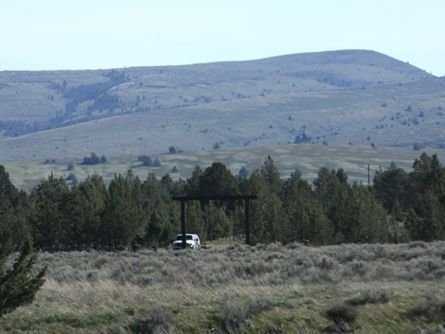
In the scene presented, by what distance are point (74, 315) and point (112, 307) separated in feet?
3.25

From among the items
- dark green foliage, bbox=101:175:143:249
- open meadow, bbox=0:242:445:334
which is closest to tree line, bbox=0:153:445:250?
dark green foliage, bbox=101:175:143:249

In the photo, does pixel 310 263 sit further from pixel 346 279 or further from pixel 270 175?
pixel 270 175

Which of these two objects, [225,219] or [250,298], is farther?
[225,219]

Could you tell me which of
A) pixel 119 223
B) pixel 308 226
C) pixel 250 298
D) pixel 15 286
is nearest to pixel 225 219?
pixel 119 223

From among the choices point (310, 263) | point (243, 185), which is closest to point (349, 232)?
point (243, 185)

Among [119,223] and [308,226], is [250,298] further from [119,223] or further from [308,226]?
[119,223]

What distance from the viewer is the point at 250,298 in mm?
23531

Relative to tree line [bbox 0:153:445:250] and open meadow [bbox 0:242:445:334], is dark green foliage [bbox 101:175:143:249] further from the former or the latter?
open meadow [bbox 0:242:445:334]

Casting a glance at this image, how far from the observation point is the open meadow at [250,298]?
2167 cm

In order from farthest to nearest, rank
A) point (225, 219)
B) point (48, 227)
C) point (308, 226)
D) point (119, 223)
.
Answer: point (225, 219) < point (119, 223) < point (48, 227) < point (308, 226)

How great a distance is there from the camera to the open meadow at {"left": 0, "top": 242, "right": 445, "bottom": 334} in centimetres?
2167

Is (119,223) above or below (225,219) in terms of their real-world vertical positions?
above

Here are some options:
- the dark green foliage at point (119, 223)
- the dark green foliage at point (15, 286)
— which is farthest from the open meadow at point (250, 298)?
the dark green foliage at point (119, 223)

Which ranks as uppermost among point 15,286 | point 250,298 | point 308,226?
point 15,286
